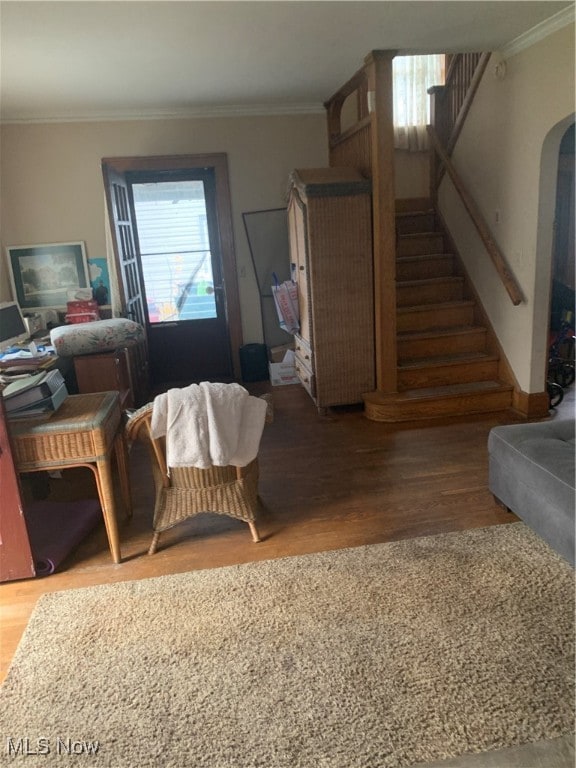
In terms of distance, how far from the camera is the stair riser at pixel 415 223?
5.05 metres

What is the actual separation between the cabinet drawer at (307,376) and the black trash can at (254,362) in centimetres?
45

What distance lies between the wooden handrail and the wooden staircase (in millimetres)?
578

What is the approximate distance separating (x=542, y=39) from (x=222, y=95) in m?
2.35

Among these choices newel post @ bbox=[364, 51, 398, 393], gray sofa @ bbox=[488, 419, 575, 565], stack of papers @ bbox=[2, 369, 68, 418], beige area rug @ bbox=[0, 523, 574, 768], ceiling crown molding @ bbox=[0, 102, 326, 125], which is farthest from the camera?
ceiling crown molding @ bbox=[0, 102, 326, 125]

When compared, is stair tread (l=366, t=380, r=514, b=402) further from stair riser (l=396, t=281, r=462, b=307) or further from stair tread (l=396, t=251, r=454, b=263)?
stair tread (l=396, t=251, r=454, b=263)

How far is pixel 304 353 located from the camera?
14.5ft

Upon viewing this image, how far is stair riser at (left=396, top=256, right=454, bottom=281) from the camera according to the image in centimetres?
478

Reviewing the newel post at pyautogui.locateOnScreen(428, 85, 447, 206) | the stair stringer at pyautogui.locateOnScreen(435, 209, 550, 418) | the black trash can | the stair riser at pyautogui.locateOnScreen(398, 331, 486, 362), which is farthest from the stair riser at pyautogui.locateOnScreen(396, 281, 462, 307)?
the black trash can

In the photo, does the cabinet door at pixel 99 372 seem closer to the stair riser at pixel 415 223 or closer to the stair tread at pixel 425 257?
the stair tread at pixel 425 257

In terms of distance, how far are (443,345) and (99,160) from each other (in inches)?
133

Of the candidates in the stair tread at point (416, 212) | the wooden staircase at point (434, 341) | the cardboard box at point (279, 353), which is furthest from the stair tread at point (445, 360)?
the stair tread at point (416, 212)

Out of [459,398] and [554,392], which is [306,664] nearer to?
[459,398]

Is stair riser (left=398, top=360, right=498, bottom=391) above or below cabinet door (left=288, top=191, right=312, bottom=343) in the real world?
below

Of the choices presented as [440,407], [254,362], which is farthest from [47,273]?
[440,407]
